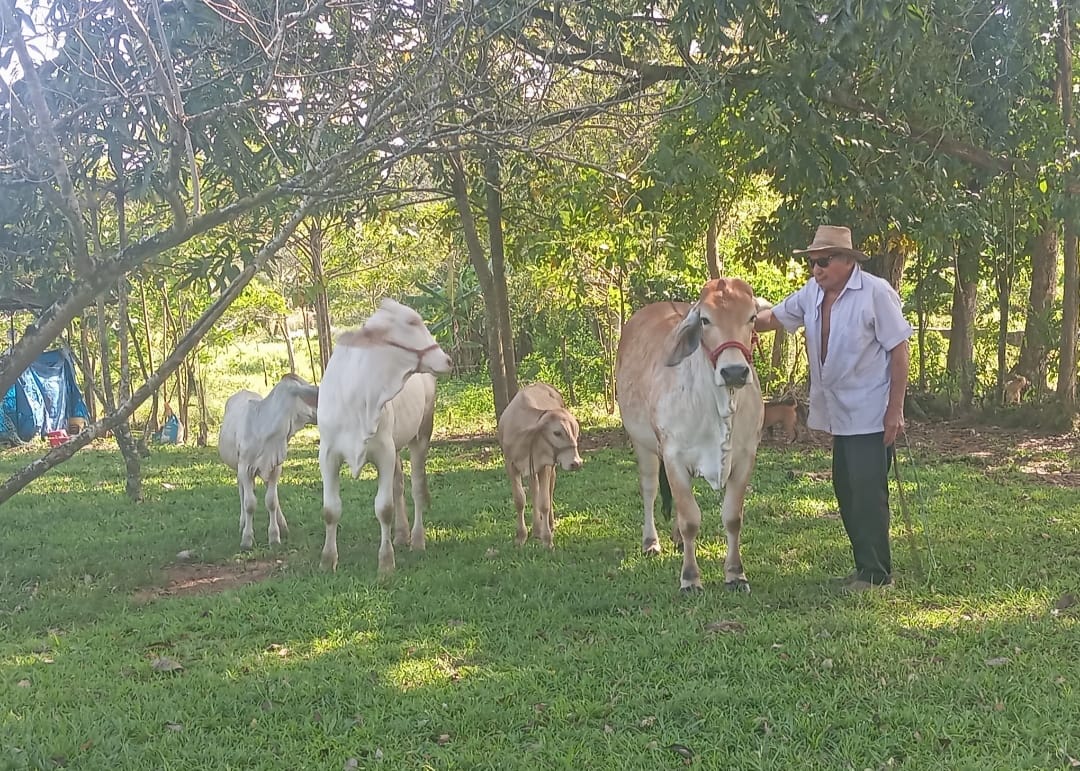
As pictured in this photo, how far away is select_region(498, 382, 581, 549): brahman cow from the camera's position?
6.58 m

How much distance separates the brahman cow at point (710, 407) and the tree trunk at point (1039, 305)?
796 cm

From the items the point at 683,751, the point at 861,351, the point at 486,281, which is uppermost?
the point at 486,281

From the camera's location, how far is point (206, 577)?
6.41 meters

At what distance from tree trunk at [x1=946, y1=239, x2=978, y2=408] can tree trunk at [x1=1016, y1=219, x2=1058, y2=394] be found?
680 mm

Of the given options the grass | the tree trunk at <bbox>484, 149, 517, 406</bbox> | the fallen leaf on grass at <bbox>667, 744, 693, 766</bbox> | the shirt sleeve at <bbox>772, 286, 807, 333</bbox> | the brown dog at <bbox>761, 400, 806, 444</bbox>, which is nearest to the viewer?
the fallen leaf on grass at <bbox>667, 744, 693, 766</bbox>

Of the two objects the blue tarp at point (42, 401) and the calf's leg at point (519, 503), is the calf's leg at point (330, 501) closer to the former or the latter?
the calf's leg at point (519, 503)

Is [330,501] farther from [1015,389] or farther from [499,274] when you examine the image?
[1015,389]

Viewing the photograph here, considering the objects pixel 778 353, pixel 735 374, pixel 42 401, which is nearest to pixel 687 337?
pixel 735 374

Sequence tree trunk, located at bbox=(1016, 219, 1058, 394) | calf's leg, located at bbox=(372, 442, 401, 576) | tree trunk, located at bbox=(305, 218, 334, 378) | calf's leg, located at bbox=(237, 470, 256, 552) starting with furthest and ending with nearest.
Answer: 1. tree trunk, located at bbox=(305, 218, 334, 378)
2. tree trunk, located at bbox=(1016, 219, 1058, 394)
3. calf's leg, located at bbox=(237, 470, 256, 552)
4. calf's leg, located at bbox=(372, 442, 401, 576)

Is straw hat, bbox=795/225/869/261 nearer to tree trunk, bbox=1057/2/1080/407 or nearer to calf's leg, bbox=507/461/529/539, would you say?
calf's leg, bbox=507/461/529/539

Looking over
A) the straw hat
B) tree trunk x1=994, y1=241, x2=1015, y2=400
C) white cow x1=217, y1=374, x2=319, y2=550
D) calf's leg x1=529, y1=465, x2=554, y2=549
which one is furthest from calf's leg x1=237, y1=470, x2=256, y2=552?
tree trunk x1=994, y1=241, x2=1015, y2=400

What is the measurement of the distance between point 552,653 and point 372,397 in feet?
7.28

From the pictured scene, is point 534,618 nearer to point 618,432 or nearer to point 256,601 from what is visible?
point 256,601

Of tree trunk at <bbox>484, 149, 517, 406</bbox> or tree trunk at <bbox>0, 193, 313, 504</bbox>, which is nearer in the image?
tree trunk at <bbox>0, 193, 313, 504</bbox>
